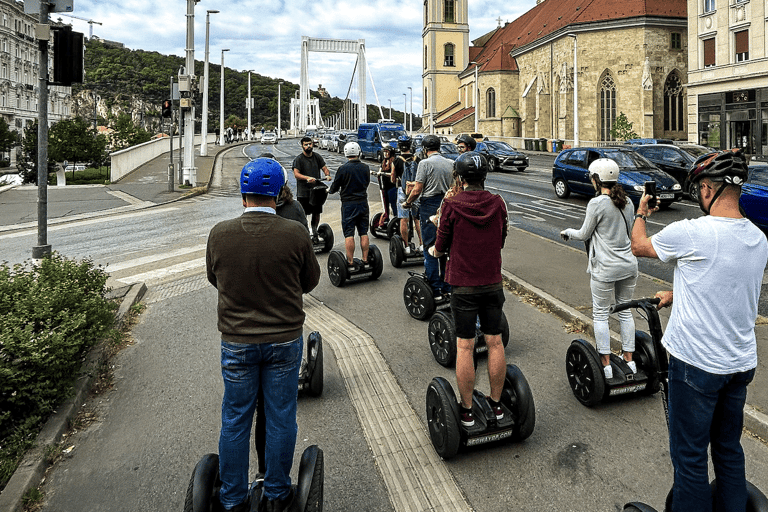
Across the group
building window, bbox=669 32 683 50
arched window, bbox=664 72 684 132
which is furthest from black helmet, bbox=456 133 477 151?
building window, bbox=669 32 683 50

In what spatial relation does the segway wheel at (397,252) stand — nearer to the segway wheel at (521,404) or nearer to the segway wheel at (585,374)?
the segway wheel at (585,374)

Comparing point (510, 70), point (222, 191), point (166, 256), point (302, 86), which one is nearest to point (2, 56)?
point (302, 86)

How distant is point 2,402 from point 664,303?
4.23m

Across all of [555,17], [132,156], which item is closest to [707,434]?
[132,156]

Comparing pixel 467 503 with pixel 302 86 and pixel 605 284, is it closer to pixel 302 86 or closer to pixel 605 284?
pixel 605 284

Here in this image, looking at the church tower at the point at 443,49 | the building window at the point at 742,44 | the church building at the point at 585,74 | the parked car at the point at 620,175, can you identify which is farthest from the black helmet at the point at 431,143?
the church tower at the point at 443,49

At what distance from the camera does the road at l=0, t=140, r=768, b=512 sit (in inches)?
138

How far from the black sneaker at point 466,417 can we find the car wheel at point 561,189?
54.9 feet

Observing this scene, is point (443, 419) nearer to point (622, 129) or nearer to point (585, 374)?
point (585, 374)

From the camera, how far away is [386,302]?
766 cm

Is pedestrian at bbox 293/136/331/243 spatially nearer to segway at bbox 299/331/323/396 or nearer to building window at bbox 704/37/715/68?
segway at bbox 299/331/323/396

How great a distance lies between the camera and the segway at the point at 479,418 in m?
3.71

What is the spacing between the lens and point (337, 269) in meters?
8.38

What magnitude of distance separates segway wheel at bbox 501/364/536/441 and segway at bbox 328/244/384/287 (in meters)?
4.60
